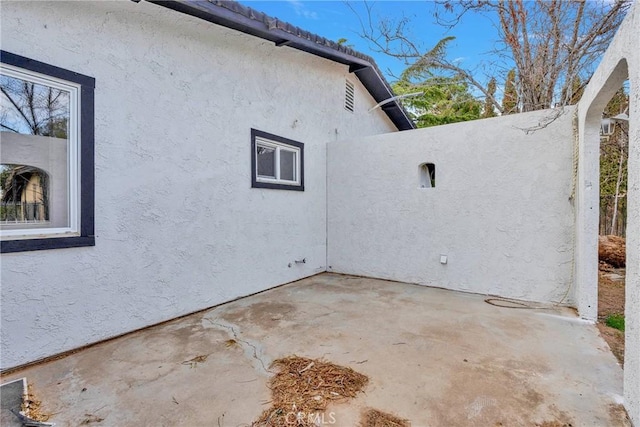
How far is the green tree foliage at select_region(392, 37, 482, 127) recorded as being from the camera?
9323 mm

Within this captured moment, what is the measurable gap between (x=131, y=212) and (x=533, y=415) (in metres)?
4.50

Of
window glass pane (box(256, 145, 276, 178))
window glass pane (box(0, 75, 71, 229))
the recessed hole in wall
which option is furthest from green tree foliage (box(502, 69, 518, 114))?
window glass pane (box(0, 75, 71, 229))

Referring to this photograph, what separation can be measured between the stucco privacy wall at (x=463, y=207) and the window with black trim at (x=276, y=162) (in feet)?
3.43

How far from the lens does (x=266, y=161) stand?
5.91 metres

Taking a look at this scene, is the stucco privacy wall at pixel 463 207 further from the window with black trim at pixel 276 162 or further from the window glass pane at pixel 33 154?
the window glass pane at pixel 33 154

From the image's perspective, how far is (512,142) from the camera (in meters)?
5.14

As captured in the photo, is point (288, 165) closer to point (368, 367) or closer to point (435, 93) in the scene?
point (368, 367)

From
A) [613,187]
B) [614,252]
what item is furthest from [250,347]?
[613,187]

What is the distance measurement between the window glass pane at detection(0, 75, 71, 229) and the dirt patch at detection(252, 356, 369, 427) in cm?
291

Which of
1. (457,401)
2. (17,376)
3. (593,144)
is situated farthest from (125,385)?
(593,144)

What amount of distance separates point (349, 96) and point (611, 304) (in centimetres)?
695

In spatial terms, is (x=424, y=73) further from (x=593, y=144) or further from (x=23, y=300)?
(x=23, y=300)

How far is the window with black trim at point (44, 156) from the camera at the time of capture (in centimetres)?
303

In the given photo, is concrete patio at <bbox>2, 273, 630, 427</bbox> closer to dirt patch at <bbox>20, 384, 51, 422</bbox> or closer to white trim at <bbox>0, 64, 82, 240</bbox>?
dirt patch at <bbox>20, 384, 51, 422</bbox>
